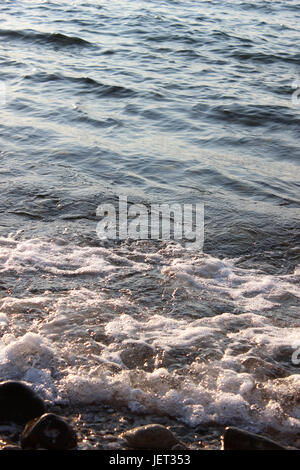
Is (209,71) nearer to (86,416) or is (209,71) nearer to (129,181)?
(129,181)

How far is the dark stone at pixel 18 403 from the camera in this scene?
290 centimetres

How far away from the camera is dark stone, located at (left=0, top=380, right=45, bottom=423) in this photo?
2.90 m

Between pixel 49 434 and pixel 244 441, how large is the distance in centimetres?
98

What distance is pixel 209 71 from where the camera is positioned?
11164 millimetres

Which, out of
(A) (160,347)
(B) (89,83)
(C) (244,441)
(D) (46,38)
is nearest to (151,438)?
(C) (244,441)

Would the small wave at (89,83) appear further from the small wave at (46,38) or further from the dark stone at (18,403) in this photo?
the dark stone at (18,403)

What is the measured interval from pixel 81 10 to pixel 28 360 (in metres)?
15.9

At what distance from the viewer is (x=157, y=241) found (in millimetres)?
5148

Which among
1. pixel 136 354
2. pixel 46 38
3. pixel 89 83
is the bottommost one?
pixel 136 354

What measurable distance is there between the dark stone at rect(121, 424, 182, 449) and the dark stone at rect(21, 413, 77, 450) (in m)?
0.29

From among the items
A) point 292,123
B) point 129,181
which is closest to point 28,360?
point 129,181

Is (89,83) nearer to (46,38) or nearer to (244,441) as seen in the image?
(46,38)
